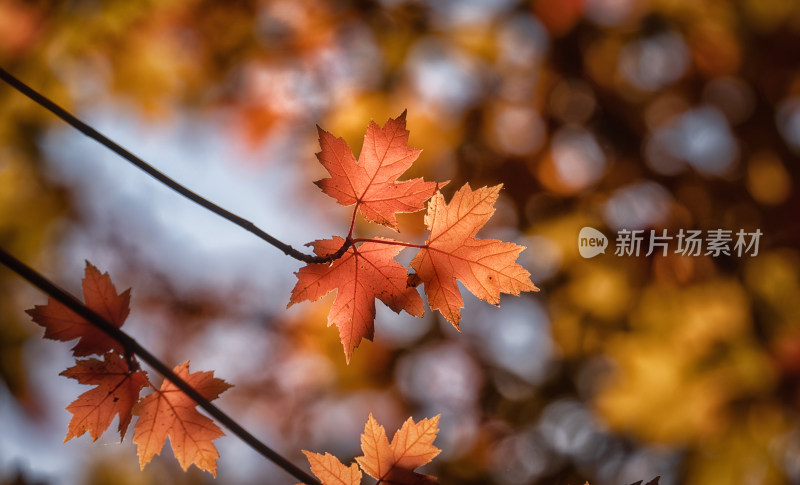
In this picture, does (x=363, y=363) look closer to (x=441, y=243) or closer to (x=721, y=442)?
(x=721, y=442)

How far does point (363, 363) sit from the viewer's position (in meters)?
4.18

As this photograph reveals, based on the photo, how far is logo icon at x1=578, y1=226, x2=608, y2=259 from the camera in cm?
356

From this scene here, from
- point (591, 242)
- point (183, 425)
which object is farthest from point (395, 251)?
point (591, 242)

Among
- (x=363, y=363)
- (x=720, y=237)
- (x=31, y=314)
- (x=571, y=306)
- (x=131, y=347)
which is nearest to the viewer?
(x=131, y=347)

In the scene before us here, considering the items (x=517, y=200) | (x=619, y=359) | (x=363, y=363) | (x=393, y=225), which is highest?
(x=517, y=200)

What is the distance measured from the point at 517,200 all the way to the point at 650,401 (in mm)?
1599

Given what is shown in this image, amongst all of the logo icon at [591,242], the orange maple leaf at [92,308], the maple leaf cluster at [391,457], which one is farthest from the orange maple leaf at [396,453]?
the logo icon at [591,242]

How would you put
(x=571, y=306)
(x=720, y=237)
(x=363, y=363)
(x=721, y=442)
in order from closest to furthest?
(x=721, y=442), (x=720, y=237), (x=571, y=306), (x=363, y=363)

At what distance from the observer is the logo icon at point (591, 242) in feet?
11.7

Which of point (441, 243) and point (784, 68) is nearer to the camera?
point (441, 243)

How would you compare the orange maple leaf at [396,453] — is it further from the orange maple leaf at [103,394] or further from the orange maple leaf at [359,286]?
the orange maple leaf at [103,394]

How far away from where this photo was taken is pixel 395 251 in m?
1.16

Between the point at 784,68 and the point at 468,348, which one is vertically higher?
the point at 784,68

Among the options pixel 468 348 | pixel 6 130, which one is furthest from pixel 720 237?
pixel 6 130
